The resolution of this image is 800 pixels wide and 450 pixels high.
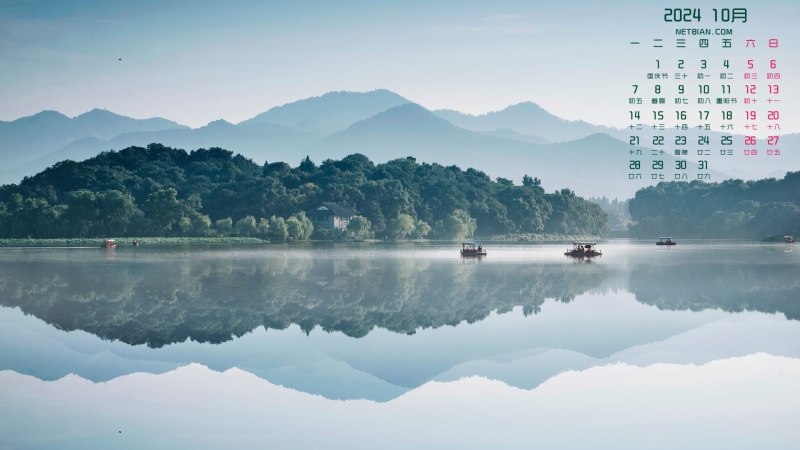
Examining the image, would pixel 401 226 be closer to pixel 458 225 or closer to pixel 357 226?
pixel 357 226

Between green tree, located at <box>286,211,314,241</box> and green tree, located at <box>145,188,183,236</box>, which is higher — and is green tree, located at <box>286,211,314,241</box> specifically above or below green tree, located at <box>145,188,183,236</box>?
below

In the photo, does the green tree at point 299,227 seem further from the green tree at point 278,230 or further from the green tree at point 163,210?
the green tree at point 163,210

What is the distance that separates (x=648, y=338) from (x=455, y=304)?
274 inches

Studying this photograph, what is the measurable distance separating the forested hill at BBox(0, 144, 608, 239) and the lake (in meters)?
63.7

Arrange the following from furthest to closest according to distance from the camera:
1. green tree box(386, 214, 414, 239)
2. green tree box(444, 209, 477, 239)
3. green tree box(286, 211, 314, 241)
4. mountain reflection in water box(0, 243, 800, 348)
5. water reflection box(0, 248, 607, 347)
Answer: green tree box(444, 209, 477, 239), green tree box(386, 214, 414, 239), green tree box(286, 211, 314, 241), mountain reflection in water box(0, 243, 800, 348), water reflection box(0, 248, 607, 347)

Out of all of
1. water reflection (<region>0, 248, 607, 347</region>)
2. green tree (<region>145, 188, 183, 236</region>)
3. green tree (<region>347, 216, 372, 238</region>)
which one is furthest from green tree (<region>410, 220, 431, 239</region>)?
water reflection (<region>0, 248, 607, 347</region>)

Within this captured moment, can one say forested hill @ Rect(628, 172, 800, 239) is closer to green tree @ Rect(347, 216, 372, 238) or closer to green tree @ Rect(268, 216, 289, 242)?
green tree @ Rect(347, 216, 372, 238)

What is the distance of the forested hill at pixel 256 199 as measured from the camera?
85.4 meters

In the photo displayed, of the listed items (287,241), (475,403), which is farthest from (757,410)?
(287,241)

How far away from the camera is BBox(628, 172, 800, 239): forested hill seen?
107812mm

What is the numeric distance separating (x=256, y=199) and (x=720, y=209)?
80727 mm

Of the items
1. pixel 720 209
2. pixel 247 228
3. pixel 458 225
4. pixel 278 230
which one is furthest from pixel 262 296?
pixel 720 209

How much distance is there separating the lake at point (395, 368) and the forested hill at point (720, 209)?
93701mm

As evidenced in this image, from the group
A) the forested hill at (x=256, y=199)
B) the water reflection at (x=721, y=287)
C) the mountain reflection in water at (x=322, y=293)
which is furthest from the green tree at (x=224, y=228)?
the water reflection at (x=721, y=287)
